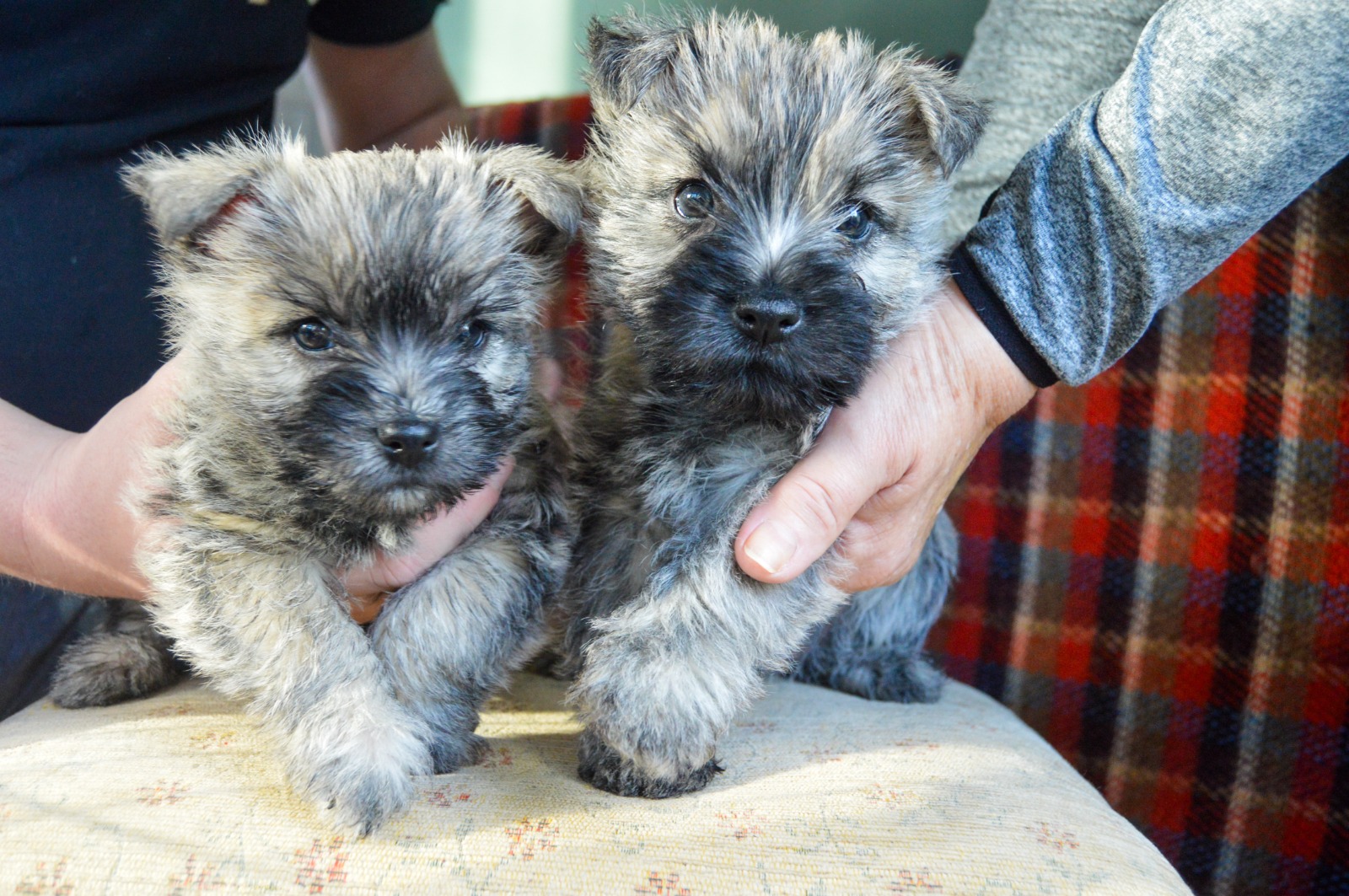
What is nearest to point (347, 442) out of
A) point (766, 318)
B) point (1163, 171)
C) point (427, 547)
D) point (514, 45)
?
point (427, 547)

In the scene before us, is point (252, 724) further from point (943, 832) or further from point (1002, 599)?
point (1002, 599)

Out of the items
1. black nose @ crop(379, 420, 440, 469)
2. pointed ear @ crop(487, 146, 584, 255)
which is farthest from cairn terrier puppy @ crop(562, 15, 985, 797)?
black nose @ crop(379, 420, 440, 469)

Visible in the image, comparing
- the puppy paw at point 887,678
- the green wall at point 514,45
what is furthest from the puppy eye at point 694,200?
the green wall at point 514,45

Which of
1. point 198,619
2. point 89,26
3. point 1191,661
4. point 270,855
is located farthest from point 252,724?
point 1191,661

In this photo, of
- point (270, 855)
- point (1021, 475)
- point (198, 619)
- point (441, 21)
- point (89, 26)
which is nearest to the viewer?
point (270, 855)

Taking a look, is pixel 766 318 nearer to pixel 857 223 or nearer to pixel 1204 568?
pixel 857 223

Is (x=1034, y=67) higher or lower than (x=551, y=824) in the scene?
higher
